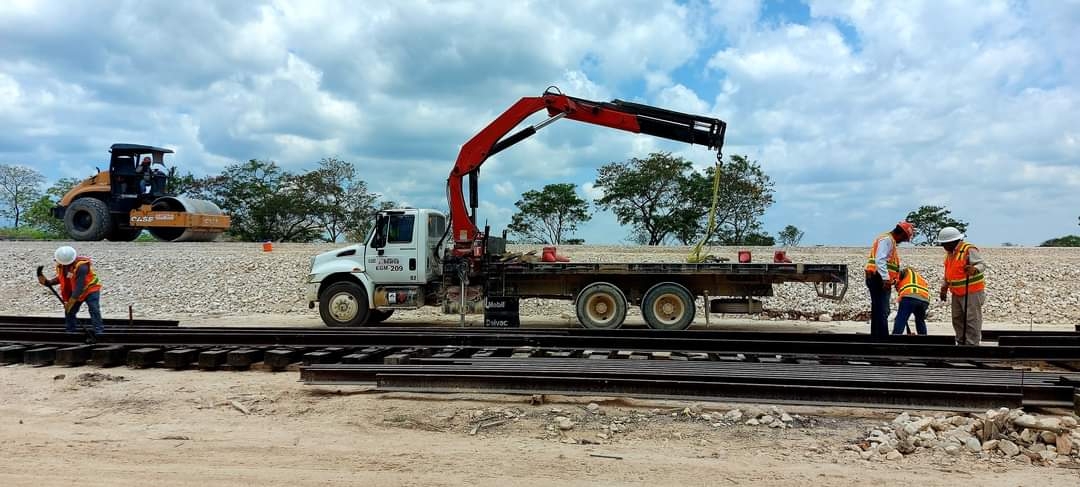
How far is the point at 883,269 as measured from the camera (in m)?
9.34

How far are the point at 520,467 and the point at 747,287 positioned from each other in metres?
8.54

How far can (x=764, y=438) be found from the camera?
5273 millimetres

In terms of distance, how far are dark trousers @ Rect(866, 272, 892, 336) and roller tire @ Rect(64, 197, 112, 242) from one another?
25828 mm

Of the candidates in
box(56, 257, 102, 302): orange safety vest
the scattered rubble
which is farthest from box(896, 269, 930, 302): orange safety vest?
box(56, 257, 102, 302): orange safety vest

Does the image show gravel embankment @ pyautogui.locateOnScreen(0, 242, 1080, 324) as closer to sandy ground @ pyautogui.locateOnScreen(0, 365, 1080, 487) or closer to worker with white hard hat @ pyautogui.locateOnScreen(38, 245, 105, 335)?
worker with white hard hat @ pyautogui.locateOnScreen(38, 245, 105, 335)

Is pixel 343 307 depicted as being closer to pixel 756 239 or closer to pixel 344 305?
pixel 344 305

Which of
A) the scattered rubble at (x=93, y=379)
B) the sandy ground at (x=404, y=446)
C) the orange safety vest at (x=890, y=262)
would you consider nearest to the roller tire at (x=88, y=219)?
the scattered rubble at (x=93, y=379)

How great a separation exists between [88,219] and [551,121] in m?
21.2

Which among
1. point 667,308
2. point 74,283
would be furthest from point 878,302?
point 74,283

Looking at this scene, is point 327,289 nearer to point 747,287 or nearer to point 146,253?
point 747,287

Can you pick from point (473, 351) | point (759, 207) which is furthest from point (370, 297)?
point (759, 207)

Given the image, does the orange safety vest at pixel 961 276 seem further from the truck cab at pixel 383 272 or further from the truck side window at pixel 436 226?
the truck side window at pixel 436 226

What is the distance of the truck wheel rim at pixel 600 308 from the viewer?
12.2m

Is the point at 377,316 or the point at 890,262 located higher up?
the point at 890,262
